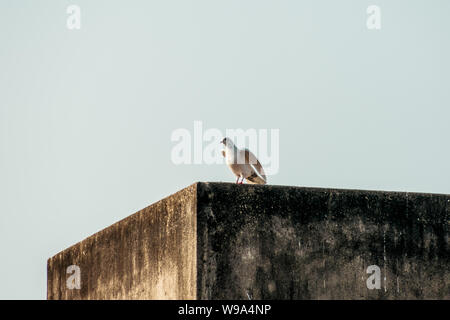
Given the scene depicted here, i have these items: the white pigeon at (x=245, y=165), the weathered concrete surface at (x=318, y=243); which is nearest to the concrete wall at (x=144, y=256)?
the weathered concrete surface at (x=318, y=243)

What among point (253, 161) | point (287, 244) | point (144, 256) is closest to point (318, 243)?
point (287, 244)

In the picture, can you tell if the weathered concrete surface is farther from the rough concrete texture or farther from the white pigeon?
the white pigeon

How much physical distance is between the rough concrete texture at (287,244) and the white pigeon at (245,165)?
11.8ft

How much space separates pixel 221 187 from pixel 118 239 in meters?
1.55

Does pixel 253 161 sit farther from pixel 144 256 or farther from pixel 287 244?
pixel 287 244

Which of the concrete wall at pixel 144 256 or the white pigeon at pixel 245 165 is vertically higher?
the white pigeon at pixel 245 165

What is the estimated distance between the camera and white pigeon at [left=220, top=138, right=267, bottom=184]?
11.5m

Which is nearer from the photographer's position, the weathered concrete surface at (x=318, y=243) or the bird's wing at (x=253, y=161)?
the weathered concrete surface at (x=318, y=243)

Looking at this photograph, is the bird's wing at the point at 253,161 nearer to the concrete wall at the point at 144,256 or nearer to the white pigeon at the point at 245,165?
the white pigeon at the point at 245,165

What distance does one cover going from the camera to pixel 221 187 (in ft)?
23.6

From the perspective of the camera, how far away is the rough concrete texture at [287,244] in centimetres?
707

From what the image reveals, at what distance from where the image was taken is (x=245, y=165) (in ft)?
37.8

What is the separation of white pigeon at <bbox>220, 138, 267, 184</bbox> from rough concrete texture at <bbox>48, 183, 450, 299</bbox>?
3.61 meters
